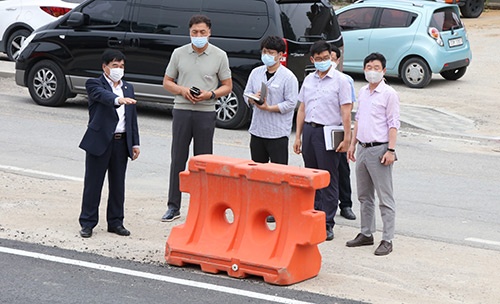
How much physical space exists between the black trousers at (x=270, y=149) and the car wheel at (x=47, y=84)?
704 cm

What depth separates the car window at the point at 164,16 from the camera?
15570 mm

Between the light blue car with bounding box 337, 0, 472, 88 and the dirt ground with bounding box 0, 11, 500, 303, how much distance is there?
10.0m

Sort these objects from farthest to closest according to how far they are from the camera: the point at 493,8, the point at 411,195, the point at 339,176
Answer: the point at 493,8
the point at 411,195
the point at 339,176

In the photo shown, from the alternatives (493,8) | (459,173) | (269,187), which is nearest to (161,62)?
(459,173)

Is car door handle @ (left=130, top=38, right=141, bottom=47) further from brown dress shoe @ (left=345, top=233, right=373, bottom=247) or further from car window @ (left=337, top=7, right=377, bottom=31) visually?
brown dress shoe @ (left=345, top=233, right=373, bottom=247)

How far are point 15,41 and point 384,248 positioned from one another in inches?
564

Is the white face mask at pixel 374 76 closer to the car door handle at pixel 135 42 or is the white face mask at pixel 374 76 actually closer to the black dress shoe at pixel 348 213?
the black dress shoe at pixel 348 213

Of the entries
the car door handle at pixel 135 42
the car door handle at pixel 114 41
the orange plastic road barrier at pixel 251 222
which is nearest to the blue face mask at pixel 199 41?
the orange plastic road barrier at pixel 251 222

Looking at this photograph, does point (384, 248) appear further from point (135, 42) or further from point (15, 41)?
point (15, 41)

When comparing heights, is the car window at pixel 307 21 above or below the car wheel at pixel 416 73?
above

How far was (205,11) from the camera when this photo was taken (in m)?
15.5

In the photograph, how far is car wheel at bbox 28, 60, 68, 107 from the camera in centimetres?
1655

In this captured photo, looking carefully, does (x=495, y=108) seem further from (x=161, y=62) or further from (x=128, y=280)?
(x=128, y=280)

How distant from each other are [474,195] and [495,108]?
23.3 ft
